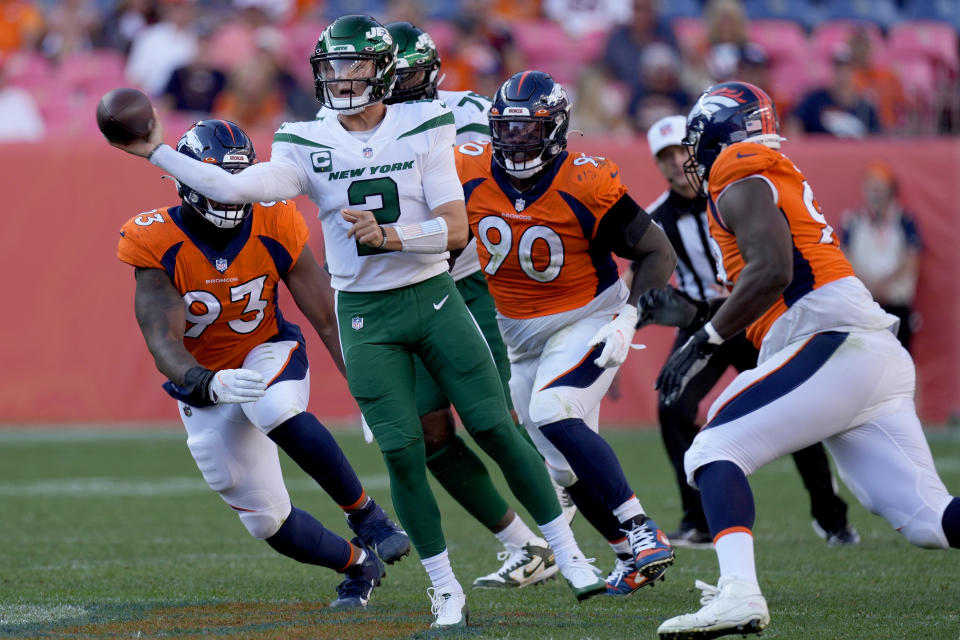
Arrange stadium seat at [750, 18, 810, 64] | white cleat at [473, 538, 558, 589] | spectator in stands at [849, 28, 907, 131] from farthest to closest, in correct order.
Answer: stadium seat at [750, 18, 810, 64] → spectator in stands at [849, 28, 907, 131] → white cleat at [473, 538, 558, 589]

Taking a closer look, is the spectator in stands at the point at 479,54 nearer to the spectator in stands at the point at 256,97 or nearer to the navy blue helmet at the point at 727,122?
the spectator in stands at the point at 256,97

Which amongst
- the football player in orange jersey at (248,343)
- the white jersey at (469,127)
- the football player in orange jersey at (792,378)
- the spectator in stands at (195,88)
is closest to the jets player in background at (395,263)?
the football player in orange jersey at (248,343)

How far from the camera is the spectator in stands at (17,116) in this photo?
11.4 metres

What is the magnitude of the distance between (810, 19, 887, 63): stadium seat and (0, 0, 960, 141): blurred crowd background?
2 cm

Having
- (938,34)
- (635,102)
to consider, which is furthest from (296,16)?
(938,34)

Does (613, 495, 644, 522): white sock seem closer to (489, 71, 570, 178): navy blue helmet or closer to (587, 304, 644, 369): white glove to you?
(587, 304, 644, 369): white glove

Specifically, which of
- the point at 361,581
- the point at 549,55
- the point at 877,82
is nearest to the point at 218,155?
the point at 361,581

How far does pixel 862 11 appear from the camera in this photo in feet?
43.2

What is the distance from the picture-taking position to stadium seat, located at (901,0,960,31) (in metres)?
12.8

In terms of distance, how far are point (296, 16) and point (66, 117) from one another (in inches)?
94.9

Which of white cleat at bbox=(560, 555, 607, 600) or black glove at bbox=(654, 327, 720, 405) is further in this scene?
white cleat at bbox=(560, 555, 607, 600)

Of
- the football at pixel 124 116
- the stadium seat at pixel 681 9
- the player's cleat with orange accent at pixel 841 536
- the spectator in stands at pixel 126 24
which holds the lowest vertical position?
the player's cleat with orange accent at pixel 841 536

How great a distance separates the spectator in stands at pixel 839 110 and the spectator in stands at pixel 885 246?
0.98 m

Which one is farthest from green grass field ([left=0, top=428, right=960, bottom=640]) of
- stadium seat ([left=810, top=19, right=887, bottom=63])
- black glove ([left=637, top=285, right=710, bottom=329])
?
stadium seat ([left=810, top=19, right=887, bottom=63])
